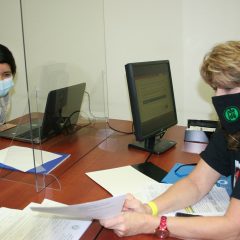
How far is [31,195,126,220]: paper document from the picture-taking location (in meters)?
0.78

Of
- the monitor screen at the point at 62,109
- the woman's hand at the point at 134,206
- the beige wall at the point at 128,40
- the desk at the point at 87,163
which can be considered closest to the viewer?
the woman's hand at the point at 134,206

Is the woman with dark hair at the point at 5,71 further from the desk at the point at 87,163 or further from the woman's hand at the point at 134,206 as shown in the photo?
the woman's hand at the point at 134,206

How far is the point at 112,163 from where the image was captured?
1.45m

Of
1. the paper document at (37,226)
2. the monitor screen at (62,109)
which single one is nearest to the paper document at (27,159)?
the monitor screen at (62,109)

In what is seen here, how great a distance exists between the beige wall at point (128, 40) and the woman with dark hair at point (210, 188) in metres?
0.88

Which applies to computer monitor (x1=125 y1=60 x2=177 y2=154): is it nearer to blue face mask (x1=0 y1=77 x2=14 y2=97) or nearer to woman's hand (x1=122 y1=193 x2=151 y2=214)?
woman's hand (x1=122 y1=193 x2=151 y2=214)

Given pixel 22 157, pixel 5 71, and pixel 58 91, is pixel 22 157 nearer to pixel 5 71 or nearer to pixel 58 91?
pixel 58 91

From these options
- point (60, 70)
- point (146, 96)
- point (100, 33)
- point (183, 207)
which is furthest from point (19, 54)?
point (183, 207)

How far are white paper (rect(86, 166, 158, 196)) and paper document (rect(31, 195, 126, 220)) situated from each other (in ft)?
0.93

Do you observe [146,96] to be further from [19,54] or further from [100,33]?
[19,54]

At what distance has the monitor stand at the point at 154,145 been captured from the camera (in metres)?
1.56

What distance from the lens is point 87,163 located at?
1459 millimetres

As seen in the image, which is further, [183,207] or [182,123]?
[182,123]

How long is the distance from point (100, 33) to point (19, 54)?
41.9 inches
